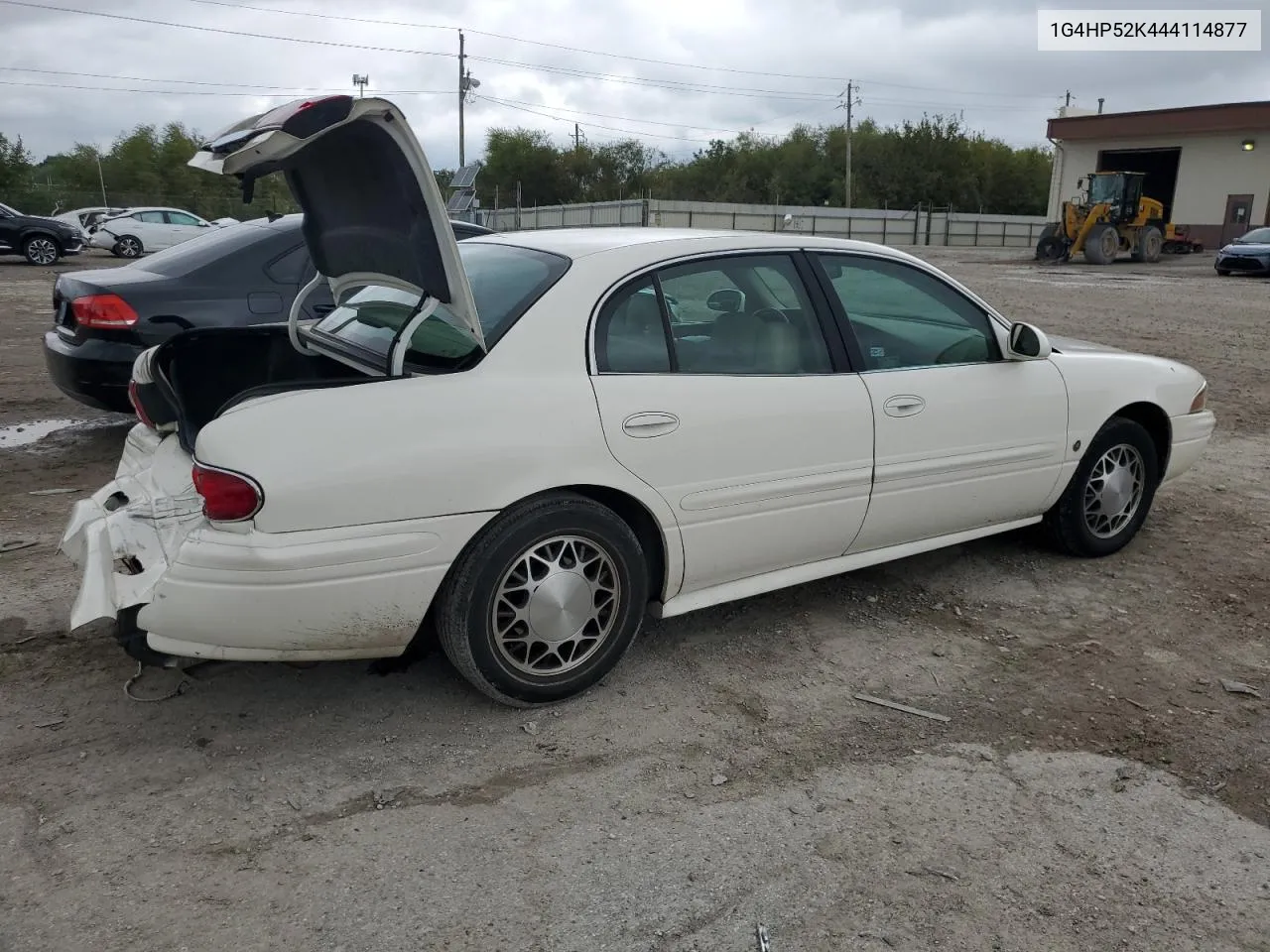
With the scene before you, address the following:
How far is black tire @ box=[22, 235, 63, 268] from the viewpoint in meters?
23.0

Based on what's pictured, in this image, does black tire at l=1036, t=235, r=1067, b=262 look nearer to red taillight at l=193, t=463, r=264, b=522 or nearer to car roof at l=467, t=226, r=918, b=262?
car roof at l=467, t=226, r=918, b=262

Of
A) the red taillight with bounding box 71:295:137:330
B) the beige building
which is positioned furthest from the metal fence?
the red taillight with bounding box 71:295:137:330

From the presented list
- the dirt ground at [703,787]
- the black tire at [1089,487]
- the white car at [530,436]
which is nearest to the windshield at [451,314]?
the white car at [530,436]

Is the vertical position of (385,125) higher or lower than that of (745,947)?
higher

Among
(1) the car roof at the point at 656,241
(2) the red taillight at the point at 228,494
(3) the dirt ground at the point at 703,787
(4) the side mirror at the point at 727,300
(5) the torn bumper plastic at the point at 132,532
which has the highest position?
(1) the car roof at the point at 656,241

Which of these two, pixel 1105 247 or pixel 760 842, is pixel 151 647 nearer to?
pixel 760 842

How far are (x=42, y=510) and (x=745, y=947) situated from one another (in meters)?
4.46

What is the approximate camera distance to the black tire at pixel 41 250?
75.6 feet

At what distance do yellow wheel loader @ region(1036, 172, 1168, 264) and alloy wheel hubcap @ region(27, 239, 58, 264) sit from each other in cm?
2692

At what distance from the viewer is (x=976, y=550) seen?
196 inches

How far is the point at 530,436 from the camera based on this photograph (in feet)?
10.2

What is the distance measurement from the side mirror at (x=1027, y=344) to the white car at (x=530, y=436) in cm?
1

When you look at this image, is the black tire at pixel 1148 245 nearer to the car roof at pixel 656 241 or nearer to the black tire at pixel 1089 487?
the black tire at pixel 1089 487

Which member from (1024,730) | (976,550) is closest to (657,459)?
(1024,730)
